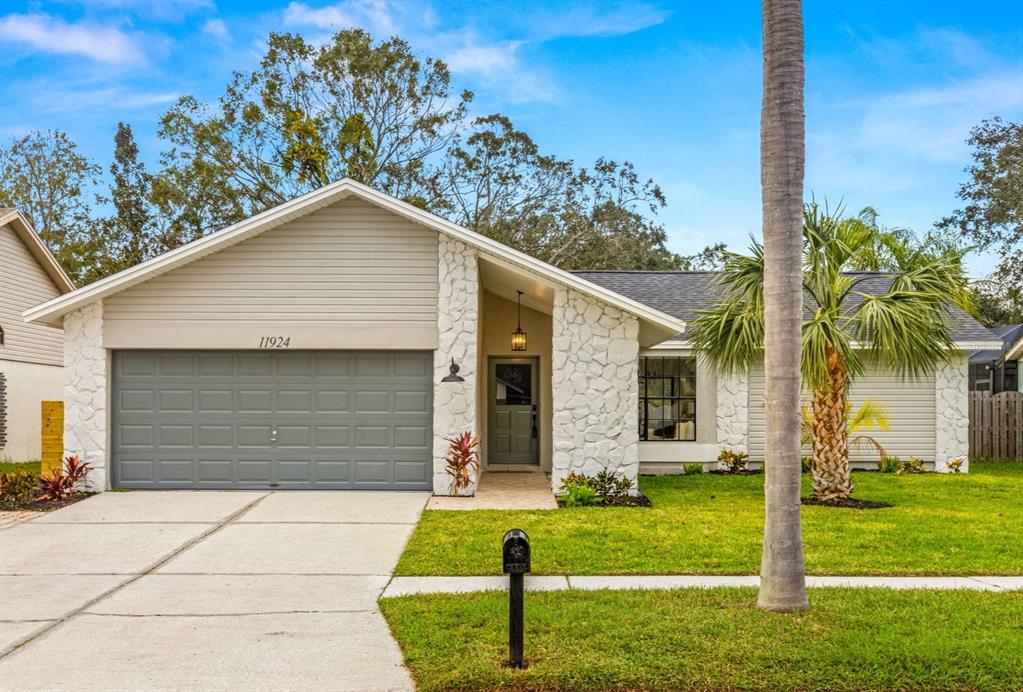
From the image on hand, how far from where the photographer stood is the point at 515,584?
5.53 m

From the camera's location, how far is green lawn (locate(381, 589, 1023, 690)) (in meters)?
5.18

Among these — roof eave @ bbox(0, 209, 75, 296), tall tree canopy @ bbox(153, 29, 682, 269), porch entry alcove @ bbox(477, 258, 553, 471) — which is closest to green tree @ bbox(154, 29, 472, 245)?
tall tree canopy @ bbox(153, 29, 682, 269)

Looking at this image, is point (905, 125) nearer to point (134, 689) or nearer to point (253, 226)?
point (253, 226)

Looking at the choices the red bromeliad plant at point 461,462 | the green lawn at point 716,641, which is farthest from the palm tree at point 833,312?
the green lawn at point 716,641

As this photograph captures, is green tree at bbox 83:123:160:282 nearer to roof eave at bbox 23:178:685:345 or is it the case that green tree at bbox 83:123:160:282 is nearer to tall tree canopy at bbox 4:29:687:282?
tall tree canopy at bbox 4:29:687:282

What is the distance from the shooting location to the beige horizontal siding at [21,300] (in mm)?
19594

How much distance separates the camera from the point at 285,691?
5098mm

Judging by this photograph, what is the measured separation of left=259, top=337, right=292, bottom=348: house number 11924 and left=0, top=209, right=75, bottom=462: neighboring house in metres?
9.23

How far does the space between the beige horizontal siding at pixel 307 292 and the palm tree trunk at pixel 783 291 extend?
7.41 meters

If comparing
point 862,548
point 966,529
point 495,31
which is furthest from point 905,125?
point 862,548

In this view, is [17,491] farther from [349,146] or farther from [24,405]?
[349,146]

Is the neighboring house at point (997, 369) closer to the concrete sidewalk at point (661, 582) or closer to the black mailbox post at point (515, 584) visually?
the concrete sidewalk at point (661, 582)

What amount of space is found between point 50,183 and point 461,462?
28.4m

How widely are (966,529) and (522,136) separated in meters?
25.8
